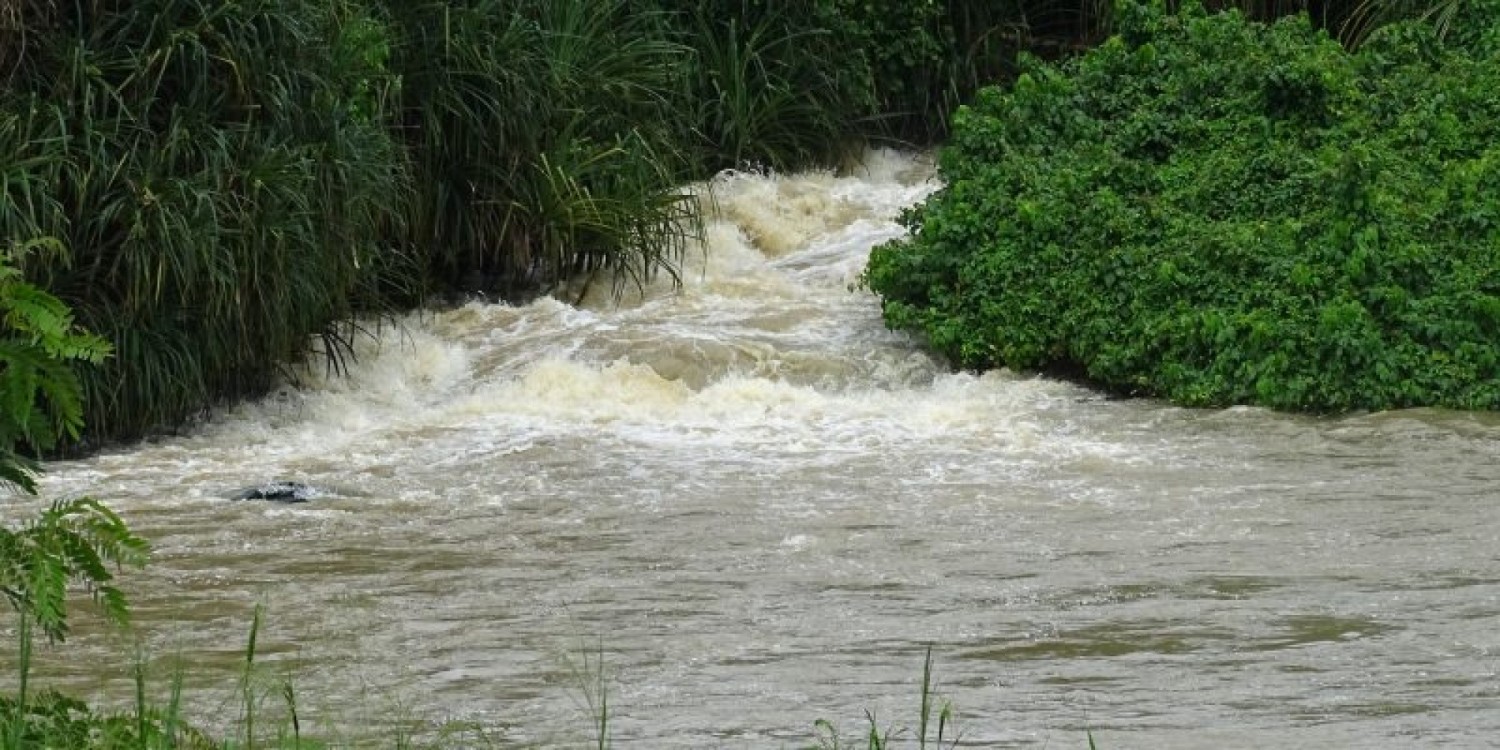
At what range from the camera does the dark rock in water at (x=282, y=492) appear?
9.98 meters

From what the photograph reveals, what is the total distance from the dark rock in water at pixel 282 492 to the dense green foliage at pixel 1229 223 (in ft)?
12.0

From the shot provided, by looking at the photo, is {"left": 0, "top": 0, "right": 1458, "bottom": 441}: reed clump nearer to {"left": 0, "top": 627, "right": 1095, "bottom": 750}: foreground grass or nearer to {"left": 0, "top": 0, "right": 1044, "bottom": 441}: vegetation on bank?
{"left": 0, "top": 0, "right": 1044, "bottom": 441}: vegetation on bank

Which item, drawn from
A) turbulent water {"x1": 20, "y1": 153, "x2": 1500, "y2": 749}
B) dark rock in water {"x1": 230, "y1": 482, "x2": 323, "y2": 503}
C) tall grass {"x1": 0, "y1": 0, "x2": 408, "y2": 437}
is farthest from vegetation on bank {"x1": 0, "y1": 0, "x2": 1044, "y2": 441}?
dark rock in water {"x1": 230, "y1": 482, "x2": 323, "y2": 503}

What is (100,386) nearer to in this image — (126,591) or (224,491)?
(224,491)

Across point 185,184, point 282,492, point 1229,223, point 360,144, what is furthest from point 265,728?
point 1229,223

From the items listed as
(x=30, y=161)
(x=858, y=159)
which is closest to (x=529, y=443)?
(x=30, y=161)

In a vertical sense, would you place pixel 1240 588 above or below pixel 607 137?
below

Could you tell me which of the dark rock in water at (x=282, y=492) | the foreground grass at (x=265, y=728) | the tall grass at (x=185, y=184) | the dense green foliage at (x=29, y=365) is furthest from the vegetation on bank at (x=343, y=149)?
the dense green foliage at (x=29, y=365)

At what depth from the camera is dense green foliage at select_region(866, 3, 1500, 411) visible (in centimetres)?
1138

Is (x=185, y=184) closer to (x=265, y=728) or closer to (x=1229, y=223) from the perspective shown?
(x=265, y=728)

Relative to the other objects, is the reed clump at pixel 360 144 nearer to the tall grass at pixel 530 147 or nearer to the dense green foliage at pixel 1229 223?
the tall grass at pixel 530 147

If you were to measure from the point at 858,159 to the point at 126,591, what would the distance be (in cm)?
890

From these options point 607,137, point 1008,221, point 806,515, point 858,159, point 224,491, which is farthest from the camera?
point 858,159

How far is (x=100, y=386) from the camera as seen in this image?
10.9 m
